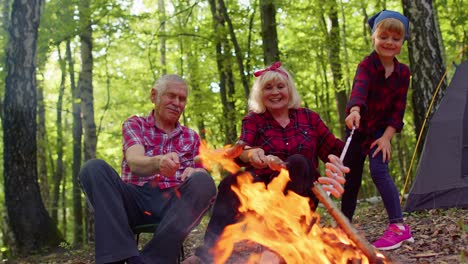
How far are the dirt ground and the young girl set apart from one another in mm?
207

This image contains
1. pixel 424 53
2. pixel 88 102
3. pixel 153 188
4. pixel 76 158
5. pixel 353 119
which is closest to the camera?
pixel 153 188

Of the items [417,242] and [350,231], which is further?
[417,242]

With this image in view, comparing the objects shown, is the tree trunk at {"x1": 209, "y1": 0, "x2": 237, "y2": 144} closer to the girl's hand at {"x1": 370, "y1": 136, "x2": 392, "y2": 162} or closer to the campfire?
the girl's hand at {"x1": 370, "y1": 136, "x2": 392, "y2": 162}

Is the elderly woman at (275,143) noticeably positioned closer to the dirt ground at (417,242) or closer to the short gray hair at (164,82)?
the dirt ground at (417,242)

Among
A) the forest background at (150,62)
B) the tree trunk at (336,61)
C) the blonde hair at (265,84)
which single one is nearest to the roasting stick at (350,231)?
the blonde hair at (265,84)

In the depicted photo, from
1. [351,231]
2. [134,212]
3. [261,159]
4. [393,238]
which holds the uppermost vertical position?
[261,159]

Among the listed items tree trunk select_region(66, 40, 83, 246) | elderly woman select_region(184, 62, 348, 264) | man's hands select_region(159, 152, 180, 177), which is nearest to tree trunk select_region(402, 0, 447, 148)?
elderly woman select_region(184, 62, 348, 264)

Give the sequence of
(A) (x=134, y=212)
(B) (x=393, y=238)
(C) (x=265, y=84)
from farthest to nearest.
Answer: (B) (x=393, y=238), (C) (x=265, y=84), (A) (x=134, y=212)

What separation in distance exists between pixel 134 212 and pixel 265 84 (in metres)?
1.29

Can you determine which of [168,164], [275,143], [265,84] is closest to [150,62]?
[265,84]

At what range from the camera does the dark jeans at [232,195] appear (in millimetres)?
2971

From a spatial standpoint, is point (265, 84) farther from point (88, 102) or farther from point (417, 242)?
point (88, 102)

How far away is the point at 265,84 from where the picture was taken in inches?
131

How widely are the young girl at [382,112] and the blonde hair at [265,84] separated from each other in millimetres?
420
